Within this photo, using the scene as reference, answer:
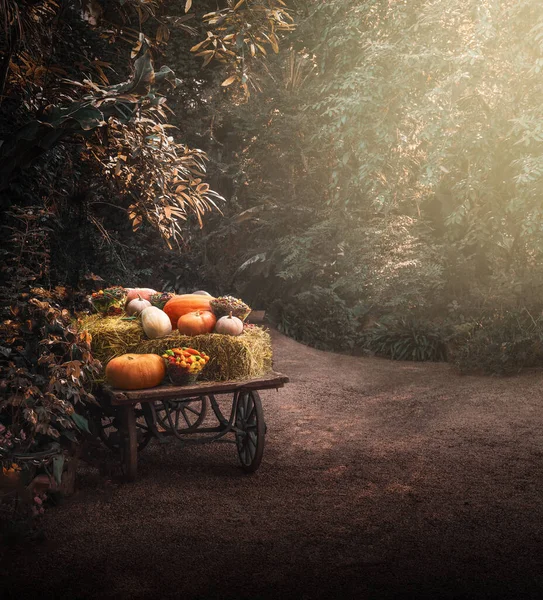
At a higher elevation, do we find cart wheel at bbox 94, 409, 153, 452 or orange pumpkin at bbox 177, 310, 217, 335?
orange pumpkin at bbox 177, 310, 217, 335

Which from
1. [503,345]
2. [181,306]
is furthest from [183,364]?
[503,345]

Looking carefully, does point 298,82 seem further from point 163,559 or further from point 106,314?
point 163,559

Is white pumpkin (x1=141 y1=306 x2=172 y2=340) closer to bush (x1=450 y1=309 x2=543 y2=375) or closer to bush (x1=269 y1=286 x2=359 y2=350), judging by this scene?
bush (x1=450 y1=309 x2=543 y2=375)

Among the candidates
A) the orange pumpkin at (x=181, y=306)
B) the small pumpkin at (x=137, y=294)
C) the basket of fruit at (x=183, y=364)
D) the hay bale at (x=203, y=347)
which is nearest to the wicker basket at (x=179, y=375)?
the basket of fruit at (x=183, y=364)

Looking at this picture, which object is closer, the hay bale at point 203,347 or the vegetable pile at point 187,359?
the vegetable pile at point 187,359

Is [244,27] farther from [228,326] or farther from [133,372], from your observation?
[133,372]

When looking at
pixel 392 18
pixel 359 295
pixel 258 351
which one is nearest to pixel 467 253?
pixel 359 295

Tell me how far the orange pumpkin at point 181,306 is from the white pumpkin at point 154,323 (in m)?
0.20

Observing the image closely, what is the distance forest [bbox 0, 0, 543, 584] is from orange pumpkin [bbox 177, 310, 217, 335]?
61 centimetres

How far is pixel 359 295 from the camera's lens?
11.1 metres

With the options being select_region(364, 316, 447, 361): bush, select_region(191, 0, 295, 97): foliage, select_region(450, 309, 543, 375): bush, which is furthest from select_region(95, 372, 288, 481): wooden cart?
select_region(364, 316, 447, 361): bush

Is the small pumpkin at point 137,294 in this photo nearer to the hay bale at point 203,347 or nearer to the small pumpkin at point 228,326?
the hay bale at point 203,347

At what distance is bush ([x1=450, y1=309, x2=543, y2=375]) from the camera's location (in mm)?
7938

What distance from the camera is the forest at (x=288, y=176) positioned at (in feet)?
12.3
